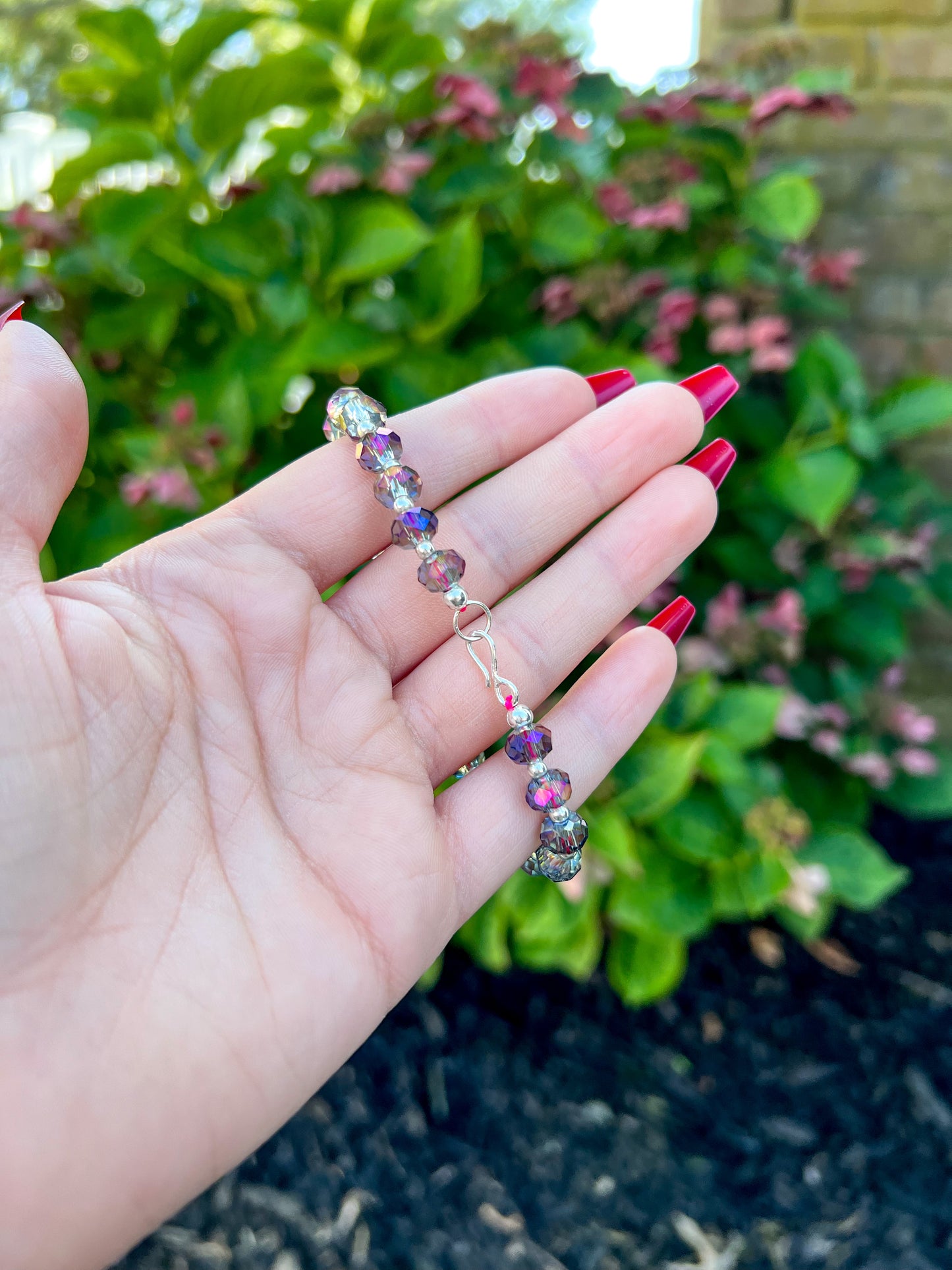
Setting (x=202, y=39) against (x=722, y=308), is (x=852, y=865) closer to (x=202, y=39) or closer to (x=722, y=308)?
(x=722, y=308)

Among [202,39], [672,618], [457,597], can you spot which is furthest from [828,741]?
[202,39]

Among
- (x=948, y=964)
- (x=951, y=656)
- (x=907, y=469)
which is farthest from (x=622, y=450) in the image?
(x=951, y=656)

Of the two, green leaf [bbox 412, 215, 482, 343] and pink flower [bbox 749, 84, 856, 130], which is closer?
green leaf [bbox 412, 215, 482, 343]

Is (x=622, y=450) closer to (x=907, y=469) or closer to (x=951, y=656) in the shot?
(x=907, y=469)

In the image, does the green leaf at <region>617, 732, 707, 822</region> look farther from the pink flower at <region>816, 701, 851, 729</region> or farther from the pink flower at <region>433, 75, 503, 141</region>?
the pink flower at <region>433, 75, 503, 141</region>

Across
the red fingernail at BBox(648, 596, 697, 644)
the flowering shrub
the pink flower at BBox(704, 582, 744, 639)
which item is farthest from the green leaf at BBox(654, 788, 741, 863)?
the red fingernail at BBox(648, 596, 697, 644)
